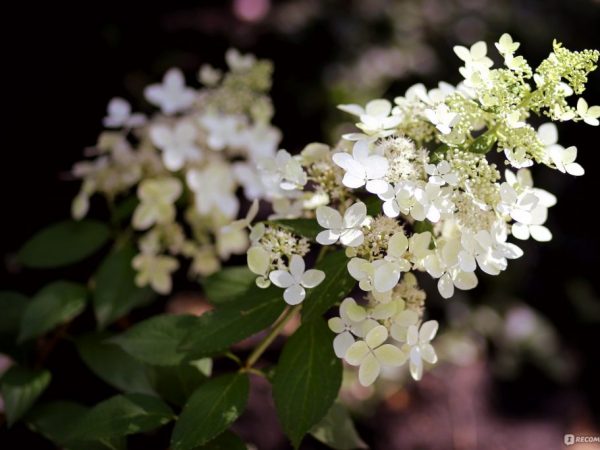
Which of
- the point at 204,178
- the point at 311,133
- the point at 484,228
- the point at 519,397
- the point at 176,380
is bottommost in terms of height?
the point at 519,397

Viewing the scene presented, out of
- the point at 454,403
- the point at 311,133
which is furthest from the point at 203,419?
the point at 311,133

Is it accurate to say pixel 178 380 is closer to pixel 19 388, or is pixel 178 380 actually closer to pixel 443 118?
pixel 19 388

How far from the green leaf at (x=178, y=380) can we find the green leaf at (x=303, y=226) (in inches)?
12.4

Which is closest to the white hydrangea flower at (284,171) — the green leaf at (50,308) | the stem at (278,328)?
the stem at (278,328)

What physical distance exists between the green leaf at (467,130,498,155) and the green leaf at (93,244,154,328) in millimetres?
754

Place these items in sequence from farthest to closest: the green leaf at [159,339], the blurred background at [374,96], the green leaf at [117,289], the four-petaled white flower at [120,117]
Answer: the blurred background at [374,96] < the four-petaled white flower at [120,117] < the green leaf at [117,289] < the green leaf at [159,339]

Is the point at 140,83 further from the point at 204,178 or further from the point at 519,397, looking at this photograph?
the point at 519,397

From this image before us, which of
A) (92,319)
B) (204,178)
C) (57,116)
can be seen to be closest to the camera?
(204,178)

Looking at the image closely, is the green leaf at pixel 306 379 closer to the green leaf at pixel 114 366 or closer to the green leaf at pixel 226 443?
the green leaf at pixel 226 443

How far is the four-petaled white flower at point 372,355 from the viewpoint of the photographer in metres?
0.85

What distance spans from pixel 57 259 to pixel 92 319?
20 centimetres

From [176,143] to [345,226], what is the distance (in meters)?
0.66

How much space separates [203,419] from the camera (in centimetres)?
92

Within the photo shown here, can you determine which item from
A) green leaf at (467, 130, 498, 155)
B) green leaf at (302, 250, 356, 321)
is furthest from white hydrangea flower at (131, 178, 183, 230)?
green leaf at (467, 130, 498, 155)
